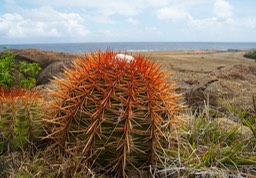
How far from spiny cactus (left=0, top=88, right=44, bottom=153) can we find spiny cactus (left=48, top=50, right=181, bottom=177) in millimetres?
284

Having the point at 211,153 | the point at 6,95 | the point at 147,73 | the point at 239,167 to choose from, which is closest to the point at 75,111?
the point at 147,73

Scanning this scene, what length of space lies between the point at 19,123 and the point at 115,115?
38.7 inches

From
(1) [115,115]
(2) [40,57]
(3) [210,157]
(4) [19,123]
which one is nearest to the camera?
(1) [115,115]

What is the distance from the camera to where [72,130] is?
8.84 feet

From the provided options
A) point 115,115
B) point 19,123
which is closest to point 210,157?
point 115,115

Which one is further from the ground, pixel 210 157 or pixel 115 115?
pixel 115 115

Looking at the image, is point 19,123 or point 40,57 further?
point 40,57

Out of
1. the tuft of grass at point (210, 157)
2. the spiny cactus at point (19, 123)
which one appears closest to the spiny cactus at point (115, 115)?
the tuft of grass at point (210, 157)

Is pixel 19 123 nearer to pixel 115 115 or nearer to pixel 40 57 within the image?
pixel 115 115

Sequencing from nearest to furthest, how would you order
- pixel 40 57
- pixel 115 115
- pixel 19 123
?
pixel 115 115, pixel 19 123, pixel 40 57

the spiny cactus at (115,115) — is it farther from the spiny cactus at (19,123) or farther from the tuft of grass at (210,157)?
the spiny cactus at (19,123)

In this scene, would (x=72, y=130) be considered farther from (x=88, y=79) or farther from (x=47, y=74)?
(x=47, y=74)

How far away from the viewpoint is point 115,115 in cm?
257

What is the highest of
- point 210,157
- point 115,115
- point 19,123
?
point 115,115
